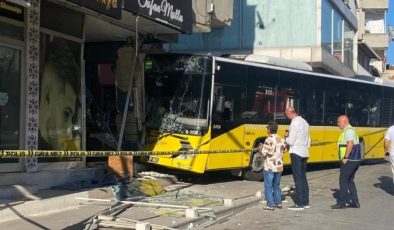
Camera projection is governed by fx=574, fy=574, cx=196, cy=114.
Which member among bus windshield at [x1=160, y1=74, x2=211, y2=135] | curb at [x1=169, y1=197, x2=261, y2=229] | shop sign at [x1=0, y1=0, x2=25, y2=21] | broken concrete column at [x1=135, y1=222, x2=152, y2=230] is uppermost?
shop sign at [x1=0, y1=0, x2=25, y2=21]

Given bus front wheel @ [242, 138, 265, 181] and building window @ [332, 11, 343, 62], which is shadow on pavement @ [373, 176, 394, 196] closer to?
bus front wheel @ [242, 138, 265, 181]

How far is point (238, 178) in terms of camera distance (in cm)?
1630

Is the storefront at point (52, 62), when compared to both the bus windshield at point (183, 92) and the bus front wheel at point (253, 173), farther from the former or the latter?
the bus front wheel at point (253, 173)

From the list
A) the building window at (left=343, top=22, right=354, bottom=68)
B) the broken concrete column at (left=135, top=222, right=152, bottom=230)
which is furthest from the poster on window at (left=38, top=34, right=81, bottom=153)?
the building window at (left=343, top=22, right=354, bottom=68)

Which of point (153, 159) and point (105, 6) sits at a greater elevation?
point (105, 6)

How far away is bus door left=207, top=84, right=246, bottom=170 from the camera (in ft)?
46.3

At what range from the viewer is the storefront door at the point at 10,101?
10.7 meters

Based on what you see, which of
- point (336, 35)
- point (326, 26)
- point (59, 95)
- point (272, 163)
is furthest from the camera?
point (336, 35)

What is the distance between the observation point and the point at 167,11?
42.1ft

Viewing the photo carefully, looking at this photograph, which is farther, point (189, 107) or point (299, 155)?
point (189, 107)

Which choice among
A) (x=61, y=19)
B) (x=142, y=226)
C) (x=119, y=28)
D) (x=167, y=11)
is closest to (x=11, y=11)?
(x=61, y=19)

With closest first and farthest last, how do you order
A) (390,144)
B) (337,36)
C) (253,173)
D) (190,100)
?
1. (390,144)
2. (190,100)
3. (253,173)
4. (337,36)

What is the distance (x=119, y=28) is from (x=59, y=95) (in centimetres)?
272

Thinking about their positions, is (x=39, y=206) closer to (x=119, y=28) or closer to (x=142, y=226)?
(x=142, y=226)
